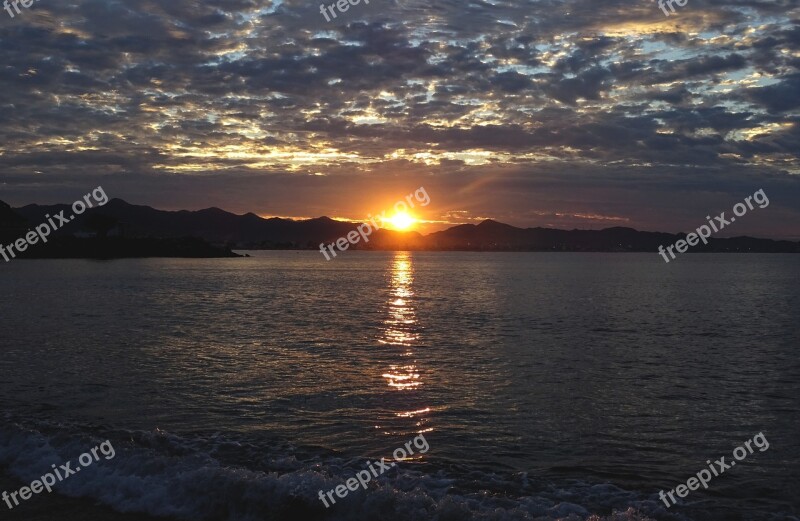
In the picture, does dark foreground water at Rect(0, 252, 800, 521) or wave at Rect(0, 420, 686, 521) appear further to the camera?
dark foreground water at Rect(0, 252, 800, 521)

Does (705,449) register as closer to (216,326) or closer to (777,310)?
(216,326)

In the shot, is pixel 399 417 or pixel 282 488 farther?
pixel 399 417

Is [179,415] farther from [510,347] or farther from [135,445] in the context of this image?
[510,347]

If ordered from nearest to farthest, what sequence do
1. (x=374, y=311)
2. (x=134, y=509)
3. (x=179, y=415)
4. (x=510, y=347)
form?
(x=134, y=509)
(x=179, y=415)
(x=510, y=347)
(x=374, y=311)

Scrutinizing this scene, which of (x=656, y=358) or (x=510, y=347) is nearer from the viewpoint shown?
(x=656, y=358)

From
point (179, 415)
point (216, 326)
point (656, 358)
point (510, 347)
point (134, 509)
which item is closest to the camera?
point (134, 509)

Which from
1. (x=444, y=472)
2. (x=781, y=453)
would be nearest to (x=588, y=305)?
(x=781, y=453)

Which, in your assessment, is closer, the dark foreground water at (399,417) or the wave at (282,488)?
the wave at (282,488)

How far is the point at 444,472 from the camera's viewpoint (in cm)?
1283

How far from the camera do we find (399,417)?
1723 cm

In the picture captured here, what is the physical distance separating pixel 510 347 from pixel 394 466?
62.8 ft

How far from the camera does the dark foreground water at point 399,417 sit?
37.1 ft

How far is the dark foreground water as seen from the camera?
445 inches

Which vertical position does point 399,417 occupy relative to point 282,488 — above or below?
below
